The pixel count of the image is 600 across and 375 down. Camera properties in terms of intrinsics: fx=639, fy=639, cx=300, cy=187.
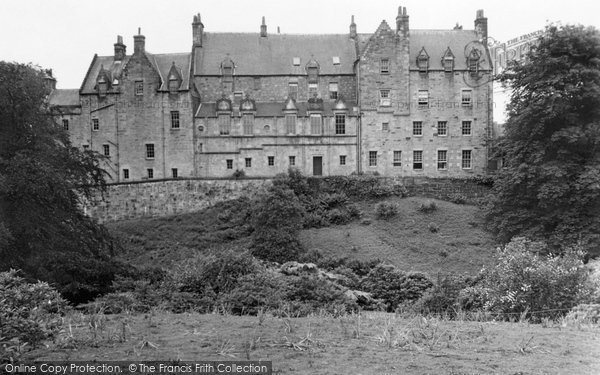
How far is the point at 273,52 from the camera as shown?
53.3 m

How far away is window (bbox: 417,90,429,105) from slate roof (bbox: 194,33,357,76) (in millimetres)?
5780

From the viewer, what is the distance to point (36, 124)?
25.2 meters

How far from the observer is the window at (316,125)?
5062 centimetres

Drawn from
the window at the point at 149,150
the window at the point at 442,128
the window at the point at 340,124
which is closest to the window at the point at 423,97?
the window at the point at 442,128

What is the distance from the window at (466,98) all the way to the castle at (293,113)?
8 cm

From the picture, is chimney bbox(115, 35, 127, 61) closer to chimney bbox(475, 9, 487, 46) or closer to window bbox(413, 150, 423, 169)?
window bbox(413, 150, 423, 169)

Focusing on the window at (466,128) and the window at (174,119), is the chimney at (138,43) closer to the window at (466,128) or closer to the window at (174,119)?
the window at (174,119)

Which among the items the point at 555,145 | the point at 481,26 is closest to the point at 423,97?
the point at 481,26

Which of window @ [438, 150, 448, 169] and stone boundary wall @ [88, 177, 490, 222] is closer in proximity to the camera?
stone boundary wall @ [88, 177, 490, 222]

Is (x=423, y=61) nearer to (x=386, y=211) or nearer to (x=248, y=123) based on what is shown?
(x=248, y=123)

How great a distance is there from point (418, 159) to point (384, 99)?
552cm

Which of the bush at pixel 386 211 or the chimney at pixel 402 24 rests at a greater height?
the chimney at pixel 402 24

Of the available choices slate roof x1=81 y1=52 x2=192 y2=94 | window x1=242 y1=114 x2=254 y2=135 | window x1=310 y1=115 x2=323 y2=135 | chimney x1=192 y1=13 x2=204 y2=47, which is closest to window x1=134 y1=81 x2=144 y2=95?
slate roof x1=81 y1=52 x2=192 y2=94

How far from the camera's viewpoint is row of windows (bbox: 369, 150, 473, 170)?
50.8 metres
